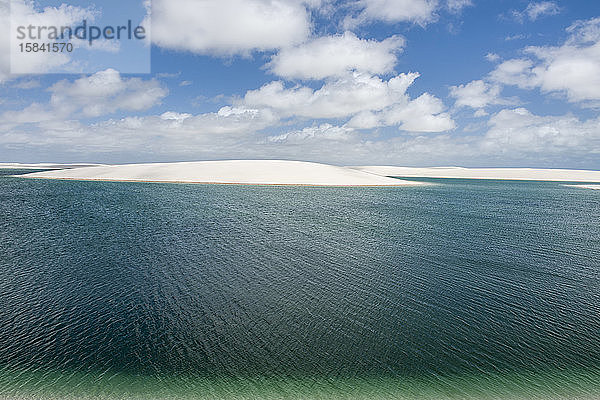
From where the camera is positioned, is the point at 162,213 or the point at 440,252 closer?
the point at 440,252

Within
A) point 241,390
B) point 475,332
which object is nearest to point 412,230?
point 475,332

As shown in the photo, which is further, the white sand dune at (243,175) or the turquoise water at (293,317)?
the white sand dune at (243,175)

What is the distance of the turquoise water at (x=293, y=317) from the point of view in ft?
29.8

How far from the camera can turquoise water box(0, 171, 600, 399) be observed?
9.09 meters

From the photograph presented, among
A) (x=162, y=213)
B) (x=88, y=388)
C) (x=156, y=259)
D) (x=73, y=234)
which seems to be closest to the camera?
(x=88, y=388)

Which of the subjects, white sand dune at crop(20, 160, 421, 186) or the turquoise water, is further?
white sand dune at crop(20, 160, 421, 186)

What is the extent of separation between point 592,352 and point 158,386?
40.4ft

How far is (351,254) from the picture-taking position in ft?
70.2

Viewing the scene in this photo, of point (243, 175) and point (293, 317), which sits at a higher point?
point (243, 175)

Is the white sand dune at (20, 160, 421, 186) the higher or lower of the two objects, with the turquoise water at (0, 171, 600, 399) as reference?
higher

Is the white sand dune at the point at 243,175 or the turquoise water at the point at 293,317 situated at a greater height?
the white sand dune at the point at 243,175

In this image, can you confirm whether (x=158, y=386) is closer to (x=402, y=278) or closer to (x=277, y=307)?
(x=277, y=307)

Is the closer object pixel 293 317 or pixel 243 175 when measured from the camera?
pixel 293 317

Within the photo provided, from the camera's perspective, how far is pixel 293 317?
12516 mm
